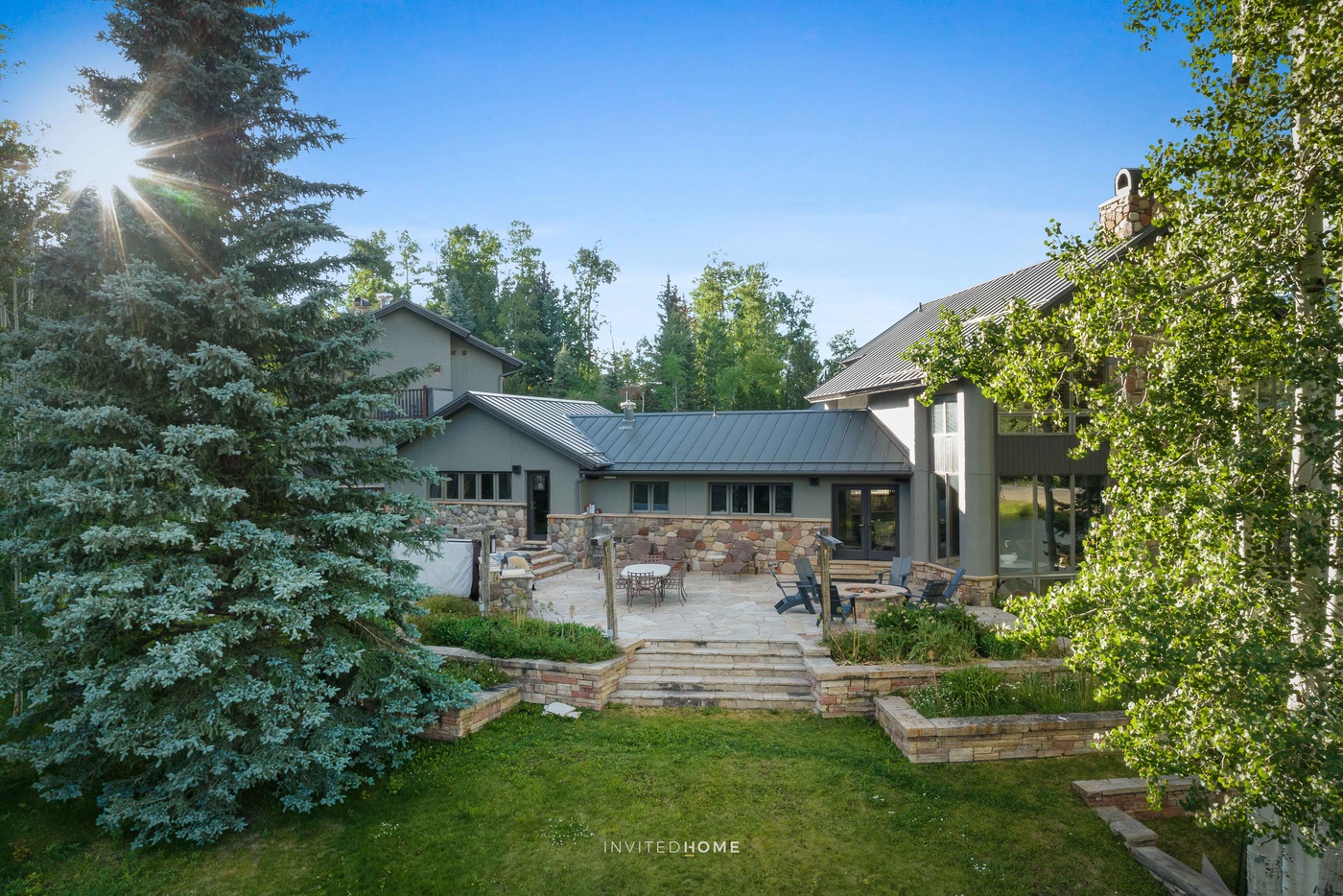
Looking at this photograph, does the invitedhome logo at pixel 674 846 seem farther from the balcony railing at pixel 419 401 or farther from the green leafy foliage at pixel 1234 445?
the balcony railing at pixel 419 401

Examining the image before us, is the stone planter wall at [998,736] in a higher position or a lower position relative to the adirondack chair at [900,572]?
lower

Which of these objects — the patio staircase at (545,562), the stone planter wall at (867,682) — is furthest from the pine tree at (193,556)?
the patio staircase at (545,562)

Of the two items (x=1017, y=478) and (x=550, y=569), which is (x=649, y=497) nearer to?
(x=550, y=569)

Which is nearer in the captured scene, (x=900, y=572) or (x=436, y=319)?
(x=900, y=572)

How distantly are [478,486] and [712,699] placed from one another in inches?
469

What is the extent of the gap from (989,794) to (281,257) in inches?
368

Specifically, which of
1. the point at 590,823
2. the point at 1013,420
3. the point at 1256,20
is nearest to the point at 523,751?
the point at 590,823

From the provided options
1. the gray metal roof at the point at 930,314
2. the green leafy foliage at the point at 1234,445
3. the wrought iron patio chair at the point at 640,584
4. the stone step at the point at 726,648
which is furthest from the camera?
the wrought iron patio chair at the point at 640,584

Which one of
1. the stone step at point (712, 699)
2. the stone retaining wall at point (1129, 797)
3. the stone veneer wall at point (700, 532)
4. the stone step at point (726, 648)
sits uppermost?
the stone veneer wall at point (700, 532)

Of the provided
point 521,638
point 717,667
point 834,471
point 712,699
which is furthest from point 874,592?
point 521,638

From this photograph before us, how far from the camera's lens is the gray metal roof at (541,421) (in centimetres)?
1762

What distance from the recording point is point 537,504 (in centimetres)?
1838

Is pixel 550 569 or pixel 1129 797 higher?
pixel 550 569

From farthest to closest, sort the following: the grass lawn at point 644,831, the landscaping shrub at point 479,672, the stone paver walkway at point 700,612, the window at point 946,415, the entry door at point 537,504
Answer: the entry door at point 537,504, the window at point 946,415, the stone paver walkway at point 700,612, the landscaping shrub at point 479,672, the grass lawn at point 644,831
